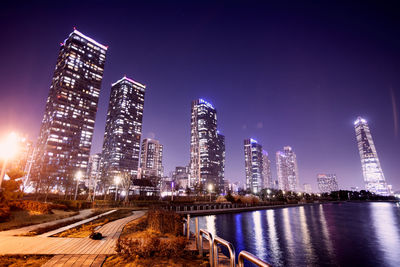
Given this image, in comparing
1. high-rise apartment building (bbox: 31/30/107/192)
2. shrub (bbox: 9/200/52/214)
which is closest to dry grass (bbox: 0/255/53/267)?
shrub (bbox: 9/200/52/214)

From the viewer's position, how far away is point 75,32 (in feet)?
630

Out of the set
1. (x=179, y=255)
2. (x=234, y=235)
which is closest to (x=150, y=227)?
(x=179, y=255)

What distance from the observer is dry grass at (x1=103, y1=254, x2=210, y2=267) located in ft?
22.2

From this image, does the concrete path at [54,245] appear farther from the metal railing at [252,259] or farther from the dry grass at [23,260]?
the metal railing at [252,259]

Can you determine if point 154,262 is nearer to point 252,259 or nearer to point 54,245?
point 252,259

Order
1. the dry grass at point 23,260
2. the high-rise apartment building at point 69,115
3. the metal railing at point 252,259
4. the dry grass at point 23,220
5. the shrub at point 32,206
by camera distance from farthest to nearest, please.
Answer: the high-rise apartment building at point 69,115
the shrub at point 32,206
the dry grass at point 23,220
the dry grass at point 23,260
the metal railing at point 252,259

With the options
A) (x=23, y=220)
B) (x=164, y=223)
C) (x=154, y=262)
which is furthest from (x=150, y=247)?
(x=23, y=220)

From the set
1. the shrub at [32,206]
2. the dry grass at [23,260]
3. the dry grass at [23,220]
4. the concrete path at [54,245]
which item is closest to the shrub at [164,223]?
the concrete path at [54,245]

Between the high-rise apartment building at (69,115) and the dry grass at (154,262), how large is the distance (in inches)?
6351

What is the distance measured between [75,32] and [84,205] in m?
215

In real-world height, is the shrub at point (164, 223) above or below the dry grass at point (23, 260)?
above

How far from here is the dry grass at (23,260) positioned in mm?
6621

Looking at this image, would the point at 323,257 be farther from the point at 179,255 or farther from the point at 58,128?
the point at 58,128

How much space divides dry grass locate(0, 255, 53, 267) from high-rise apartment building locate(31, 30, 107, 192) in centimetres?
15920
